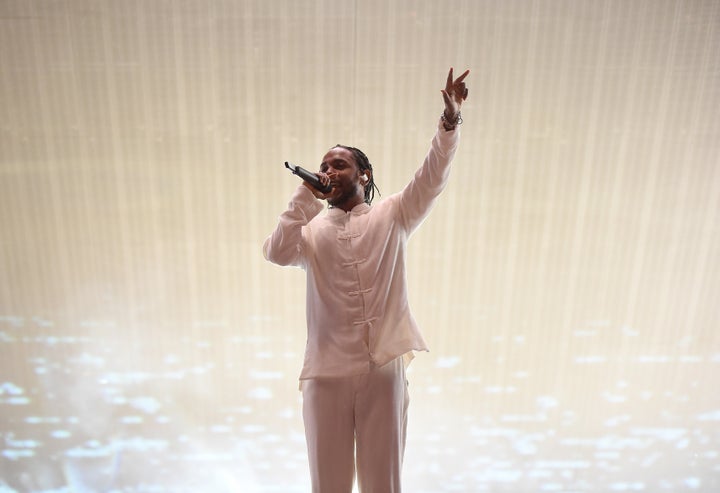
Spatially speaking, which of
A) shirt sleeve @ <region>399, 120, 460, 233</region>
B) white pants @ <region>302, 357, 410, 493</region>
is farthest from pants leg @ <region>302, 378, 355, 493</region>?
shirt sleeve @ <region>399, 120, 460, 233</region>

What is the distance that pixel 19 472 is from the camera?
2279 millimetres

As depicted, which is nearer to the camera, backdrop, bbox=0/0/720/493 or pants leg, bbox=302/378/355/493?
pants leg, bbox=302/378/355/493

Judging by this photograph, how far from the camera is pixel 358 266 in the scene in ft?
4.53

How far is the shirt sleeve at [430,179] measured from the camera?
131cm

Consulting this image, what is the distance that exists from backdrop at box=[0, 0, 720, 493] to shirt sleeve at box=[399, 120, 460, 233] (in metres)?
0.73

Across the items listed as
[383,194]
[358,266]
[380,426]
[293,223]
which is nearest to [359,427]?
[380,426]

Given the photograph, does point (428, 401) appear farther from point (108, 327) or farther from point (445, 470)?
point (108, 327)

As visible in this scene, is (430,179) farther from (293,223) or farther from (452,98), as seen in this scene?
(293,223)

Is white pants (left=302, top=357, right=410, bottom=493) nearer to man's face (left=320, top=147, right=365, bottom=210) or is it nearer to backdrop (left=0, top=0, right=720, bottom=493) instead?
man's face (left=320, top=147, right=365, bottom=210)

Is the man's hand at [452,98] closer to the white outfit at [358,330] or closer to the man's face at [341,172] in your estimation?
the white outfit at [358,330]

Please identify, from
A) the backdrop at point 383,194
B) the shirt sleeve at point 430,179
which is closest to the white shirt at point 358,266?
the shirt sleeve at point 430,179

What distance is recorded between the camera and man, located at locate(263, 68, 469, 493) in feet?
4.37

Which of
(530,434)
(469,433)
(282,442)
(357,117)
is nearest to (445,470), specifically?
(469,433)

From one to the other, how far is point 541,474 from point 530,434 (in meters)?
0.16
